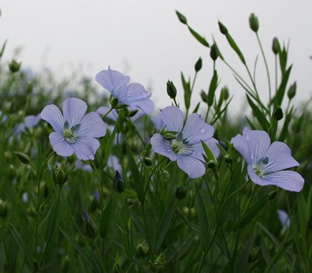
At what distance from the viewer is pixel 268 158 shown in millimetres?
925

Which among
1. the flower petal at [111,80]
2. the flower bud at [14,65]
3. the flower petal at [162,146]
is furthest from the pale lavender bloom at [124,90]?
→ the flower bud at [14,65]

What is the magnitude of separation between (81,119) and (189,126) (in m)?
0.18

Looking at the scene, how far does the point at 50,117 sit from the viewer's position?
0.92 meters

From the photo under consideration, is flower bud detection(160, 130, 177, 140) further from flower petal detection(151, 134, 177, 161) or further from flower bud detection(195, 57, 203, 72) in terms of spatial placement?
flower bud detection(195, 57, 203, 72)

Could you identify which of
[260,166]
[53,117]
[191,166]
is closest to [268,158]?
[260,166]

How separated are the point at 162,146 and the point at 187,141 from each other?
9 centimetres

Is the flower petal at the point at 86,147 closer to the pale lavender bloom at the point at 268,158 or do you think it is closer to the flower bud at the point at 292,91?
the pale lavender bloom at the point at 268,158

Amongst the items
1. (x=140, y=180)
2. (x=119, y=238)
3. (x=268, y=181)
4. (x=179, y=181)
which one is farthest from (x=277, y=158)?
(x=119, y=238)

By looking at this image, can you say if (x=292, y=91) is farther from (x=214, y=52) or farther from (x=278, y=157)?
(x=278, y=157)

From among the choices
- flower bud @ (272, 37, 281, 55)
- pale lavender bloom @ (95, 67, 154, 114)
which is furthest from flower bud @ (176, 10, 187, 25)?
pale lavender bloom @ (95, 67, 154, 114)

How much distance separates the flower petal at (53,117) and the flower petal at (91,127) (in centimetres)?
3

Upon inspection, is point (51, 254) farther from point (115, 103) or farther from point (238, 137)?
point (238, 137)

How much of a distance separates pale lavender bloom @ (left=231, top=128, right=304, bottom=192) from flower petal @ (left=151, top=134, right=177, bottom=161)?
4.3 inches

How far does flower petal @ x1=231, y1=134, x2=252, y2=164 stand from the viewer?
2.80 feet
